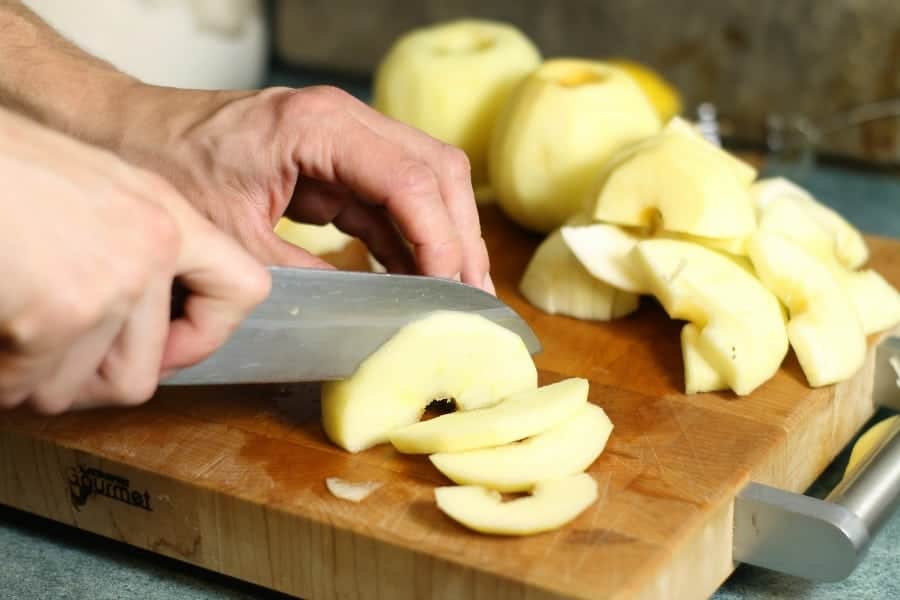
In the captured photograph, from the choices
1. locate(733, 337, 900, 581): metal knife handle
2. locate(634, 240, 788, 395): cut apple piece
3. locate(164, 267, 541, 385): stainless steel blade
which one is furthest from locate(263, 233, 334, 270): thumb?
locate(733, 337, 900, 581): metal knife handle

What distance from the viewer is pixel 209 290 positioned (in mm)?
967

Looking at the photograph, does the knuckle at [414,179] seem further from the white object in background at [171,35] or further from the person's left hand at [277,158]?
the white object in background at [171,35]

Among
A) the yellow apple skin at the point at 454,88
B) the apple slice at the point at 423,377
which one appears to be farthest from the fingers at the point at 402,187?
the yellow apple skin at the point at 454,88

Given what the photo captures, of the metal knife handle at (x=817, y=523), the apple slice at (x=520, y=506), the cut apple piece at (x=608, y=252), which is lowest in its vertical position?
the metal knife handle at (x=817, y=523)

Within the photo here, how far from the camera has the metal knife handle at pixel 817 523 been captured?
114cm

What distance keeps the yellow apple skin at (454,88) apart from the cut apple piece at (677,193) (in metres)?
0.42

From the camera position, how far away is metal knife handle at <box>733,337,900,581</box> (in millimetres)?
1136

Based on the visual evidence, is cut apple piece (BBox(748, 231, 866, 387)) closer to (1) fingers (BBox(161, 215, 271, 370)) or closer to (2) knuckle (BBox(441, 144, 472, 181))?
(2) knuckle (BBox(441, 144, 472, 181))

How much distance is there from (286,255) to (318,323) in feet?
0.55

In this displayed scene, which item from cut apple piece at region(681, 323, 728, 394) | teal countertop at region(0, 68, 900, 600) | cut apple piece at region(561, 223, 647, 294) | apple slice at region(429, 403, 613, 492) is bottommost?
teal countertop at region(0, 68, 900, 600)

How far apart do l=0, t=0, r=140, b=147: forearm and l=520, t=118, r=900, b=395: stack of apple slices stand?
544mm

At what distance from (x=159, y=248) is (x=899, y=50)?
191 cm

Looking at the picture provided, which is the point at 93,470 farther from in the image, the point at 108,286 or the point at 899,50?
the point at 899,50

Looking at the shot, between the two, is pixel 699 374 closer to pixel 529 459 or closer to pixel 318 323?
pixel 529 459
